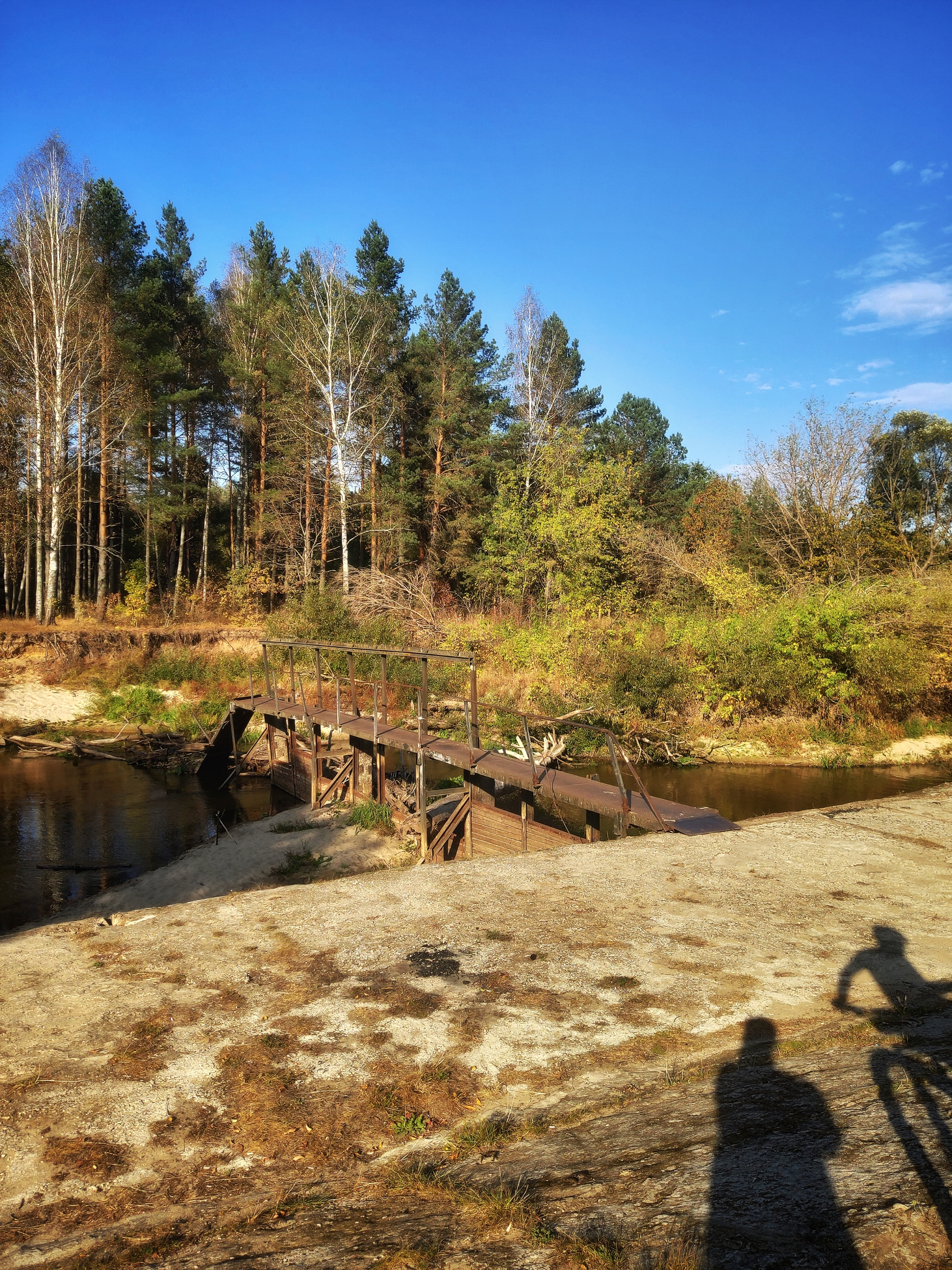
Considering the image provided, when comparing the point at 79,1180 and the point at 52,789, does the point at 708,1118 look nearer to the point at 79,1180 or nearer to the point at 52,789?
the point at 79,1180

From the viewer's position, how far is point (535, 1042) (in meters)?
4.55

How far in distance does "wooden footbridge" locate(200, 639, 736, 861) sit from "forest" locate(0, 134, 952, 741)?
7358mm

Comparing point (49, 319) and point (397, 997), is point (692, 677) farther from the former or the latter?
point (49, 319)

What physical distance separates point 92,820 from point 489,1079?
592 inches

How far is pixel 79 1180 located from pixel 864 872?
734cm

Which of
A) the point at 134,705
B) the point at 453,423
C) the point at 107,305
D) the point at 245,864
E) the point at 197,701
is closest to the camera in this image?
the point at 245,864

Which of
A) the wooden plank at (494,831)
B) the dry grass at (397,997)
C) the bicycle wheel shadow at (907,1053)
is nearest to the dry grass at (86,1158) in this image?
the dry grass at (397,997)

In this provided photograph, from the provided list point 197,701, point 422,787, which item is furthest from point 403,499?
point 422,787

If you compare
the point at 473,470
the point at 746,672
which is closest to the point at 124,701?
the point at 473,470

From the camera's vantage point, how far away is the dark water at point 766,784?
677 inches

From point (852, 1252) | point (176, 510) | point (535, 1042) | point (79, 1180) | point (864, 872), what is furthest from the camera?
point (176, 510)

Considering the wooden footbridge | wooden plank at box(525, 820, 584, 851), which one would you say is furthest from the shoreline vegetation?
wooden plank at box(525, 820, 584, 851)

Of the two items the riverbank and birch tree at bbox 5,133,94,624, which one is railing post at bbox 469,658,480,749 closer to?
the riverbank

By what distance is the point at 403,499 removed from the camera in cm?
3133
